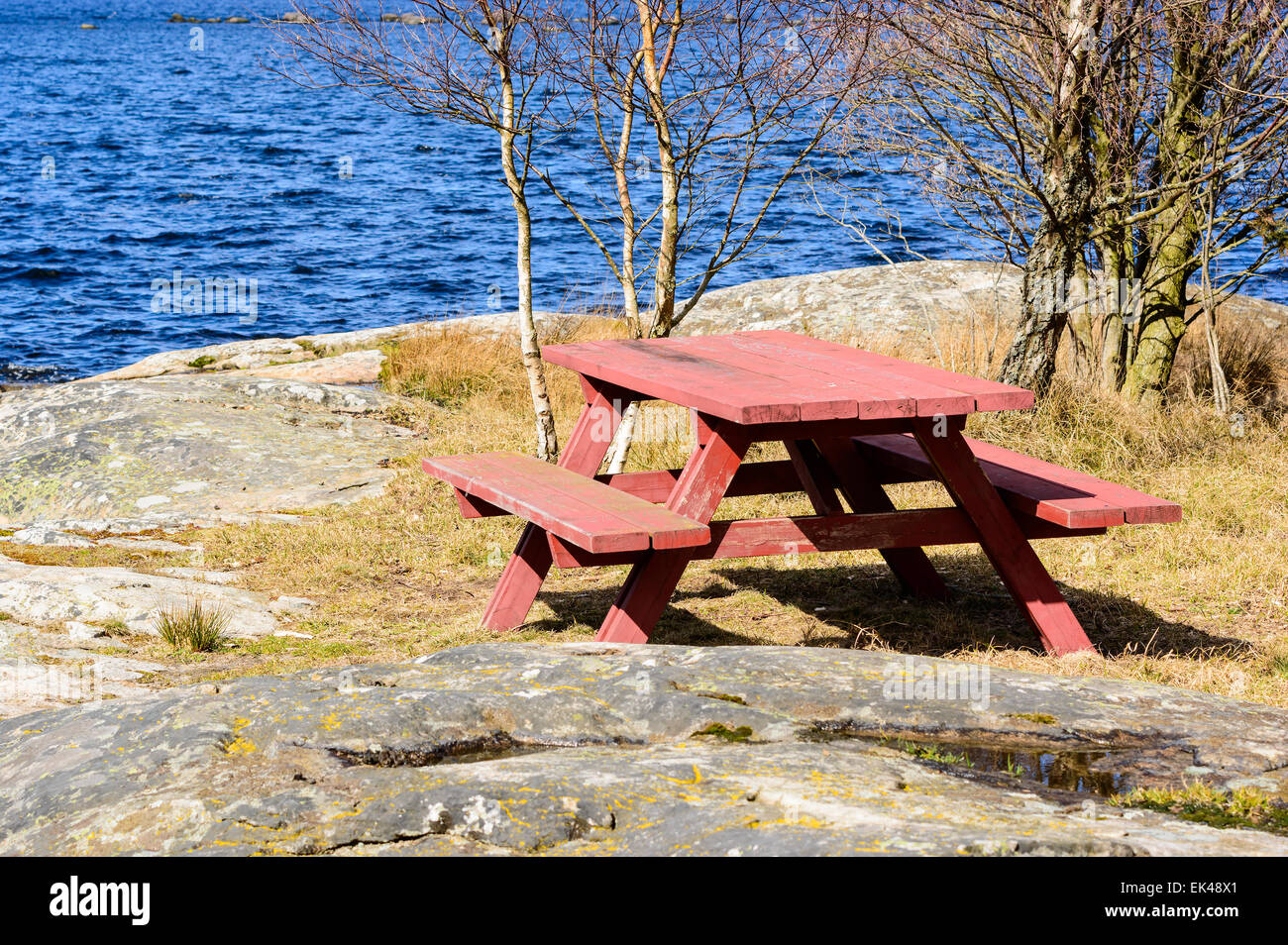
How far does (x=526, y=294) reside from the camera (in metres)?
7.35

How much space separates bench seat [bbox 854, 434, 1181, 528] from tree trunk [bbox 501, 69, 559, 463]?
88.5 inches

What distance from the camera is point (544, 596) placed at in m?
6.12

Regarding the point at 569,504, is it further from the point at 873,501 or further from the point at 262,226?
the point at 262,226

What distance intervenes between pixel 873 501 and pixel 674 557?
1546 mm

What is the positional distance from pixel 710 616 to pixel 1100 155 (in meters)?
4.64

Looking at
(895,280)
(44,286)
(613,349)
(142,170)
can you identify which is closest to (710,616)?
(613,349)

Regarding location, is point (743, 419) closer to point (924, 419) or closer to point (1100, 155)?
point (924, 419)

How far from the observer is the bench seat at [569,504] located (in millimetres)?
4289

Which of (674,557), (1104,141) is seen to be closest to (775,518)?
(674,557)

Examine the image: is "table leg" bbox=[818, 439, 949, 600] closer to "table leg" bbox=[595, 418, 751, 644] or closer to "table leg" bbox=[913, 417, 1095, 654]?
"table leg" bbox=[913, 417, 1095, 654]

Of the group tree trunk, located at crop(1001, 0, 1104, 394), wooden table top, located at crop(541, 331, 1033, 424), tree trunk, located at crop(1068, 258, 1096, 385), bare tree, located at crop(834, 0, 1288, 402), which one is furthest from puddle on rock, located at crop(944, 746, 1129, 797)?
tree trunk, located at crop(1068, 258, 1096, 385)

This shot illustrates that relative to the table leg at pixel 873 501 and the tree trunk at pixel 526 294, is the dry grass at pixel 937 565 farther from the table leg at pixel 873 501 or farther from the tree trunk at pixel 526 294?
the tree trunk at pixel 526 294

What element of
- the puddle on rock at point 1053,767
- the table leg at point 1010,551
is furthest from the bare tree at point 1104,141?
the puddle on rock at point 1053,767

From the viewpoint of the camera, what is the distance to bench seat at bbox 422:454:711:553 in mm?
4289
